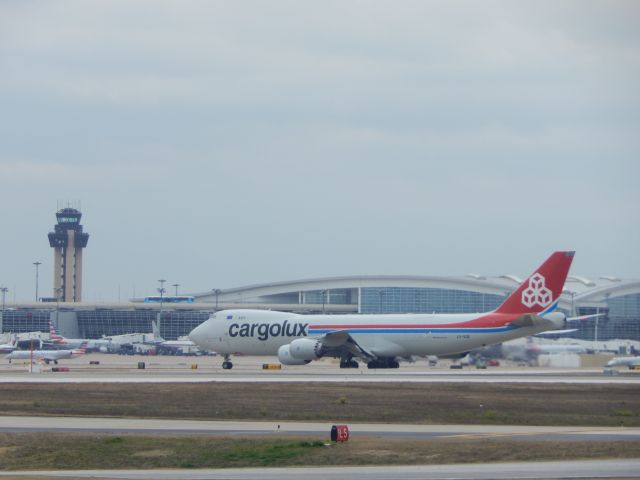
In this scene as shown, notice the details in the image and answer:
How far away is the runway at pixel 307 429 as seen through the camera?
29562mm

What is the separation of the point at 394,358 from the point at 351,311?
9730 centimetres

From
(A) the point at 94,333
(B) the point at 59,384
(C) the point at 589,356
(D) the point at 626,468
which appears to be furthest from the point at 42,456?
(A) the point at 94,333

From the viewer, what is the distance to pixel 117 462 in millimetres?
24891

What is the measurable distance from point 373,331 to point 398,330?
1735 millimetres

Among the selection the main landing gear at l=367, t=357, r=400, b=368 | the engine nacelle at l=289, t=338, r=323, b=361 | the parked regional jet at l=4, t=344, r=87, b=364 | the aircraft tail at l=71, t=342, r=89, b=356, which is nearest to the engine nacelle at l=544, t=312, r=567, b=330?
the main landing gear at l=367, t=357, r=400, b=368

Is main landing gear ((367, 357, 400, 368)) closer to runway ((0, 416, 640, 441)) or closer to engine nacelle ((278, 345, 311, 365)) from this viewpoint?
engine nacelle ((278, 345, 311, 365))

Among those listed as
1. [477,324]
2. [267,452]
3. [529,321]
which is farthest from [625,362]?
[267,452]

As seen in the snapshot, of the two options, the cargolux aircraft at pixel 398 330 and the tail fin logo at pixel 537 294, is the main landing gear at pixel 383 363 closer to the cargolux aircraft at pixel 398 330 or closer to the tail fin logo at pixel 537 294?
the cargolux aircraft at pixel 398 330

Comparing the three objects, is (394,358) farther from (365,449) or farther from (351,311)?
(351,311)

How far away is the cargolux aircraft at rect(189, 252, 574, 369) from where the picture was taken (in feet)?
223

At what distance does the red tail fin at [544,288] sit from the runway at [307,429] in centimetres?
3597

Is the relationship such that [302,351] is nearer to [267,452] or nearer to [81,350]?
[267,452]

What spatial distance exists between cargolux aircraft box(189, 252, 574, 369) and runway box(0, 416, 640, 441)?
116ft

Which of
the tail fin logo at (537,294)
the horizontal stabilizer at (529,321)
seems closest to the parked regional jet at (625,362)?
the tail fin logo at (537,294)
